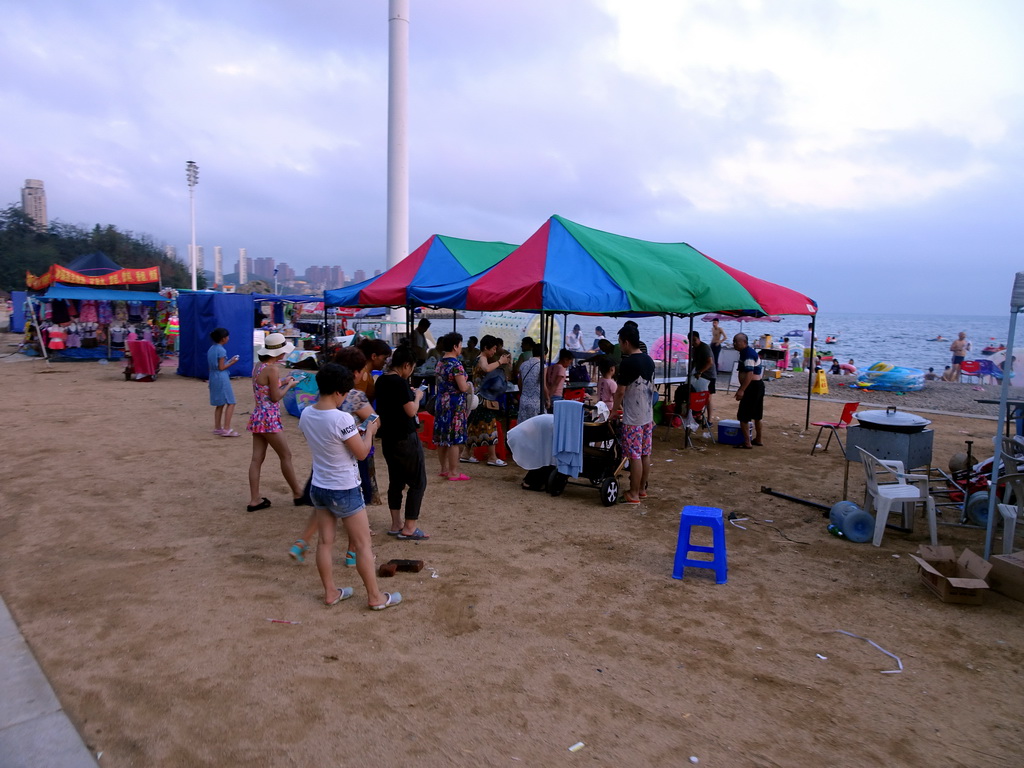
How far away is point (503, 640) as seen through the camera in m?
3.84

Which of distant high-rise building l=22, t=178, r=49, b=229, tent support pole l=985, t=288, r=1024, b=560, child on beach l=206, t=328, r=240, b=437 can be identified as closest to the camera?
tent support pole l=985, t=288, r=1024, b=560

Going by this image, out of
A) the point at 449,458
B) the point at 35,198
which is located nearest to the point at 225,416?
the point at 449,458

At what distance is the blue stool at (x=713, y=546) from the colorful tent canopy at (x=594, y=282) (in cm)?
322

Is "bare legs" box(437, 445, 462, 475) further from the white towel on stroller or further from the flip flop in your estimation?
the flip flop

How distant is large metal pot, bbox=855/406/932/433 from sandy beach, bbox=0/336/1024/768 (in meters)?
0.99

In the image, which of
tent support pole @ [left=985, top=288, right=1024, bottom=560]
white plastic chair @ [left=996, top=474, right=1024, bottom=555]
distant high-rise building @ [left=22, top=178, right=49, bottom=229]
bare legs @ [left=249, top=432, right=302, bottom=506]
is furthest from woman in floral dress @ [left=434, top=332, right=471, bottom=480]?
distant high-rise building @ [left=22, top=178, right=49, bottom=229]

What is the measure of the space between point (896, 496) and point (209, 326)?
51.8 feet

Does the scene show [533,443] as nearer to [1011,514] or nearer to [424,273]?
[424,273]

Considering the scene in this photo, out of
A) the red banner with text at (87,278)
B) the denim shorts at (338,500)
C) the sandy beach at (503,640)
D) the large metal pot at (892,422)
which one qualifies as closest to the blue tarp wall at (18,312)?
the red banner with text at (87,278)

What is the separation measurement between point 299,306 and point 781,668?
36985mm

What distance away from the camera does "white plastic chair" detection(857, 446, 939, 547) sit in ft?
18.3

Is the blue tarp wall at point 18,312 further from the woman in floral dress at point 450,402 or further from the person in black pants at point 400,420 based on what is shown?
the person in black pants at point 400,420

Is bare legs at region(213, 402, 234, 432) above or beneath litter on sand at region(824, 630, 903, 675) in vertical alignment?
above

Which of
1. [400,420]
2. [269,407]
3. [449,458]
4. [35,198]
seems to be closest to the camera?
[400,420]
